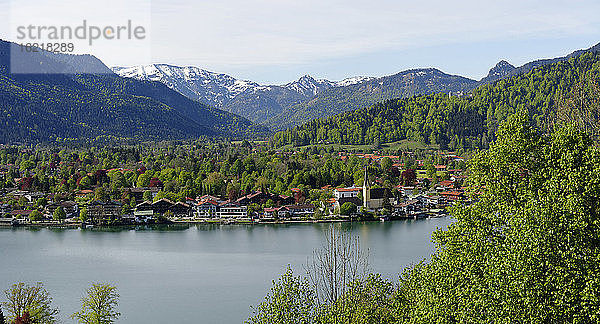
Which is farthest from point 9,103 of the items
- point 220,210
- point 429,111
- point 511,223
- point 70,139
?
point 511,223

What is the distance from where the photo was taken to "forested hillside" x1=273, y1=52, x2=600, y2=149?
76.4 metres

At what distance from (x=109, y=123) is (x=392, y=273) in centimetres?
10305

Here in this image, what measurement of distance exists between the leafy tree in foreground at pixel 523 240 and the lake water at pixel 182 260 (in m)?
8.82

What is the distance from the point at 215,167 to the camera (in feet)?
170

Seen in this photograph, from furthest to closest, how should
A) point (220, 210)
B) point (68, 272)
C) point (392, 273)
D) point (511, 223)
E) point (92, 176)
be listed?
point (92, 176), point (220, 210), point (68, 272), point (392, 273), point (511, 223)

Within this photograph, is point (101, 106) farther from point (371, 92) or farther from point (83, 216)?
point (371, 92)

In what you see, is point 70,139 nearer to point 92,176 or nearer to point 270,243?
point 92,176

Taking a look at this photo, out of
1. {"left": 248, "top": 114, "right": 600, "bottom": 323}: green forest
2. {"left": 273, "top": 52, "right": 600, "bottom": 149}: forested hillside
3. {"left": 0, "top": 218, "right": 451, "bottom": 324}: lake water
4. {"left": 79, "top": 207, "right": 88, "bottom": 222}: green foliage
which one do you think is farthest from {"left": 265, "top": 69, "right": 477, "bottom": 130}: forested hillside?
{"left": 248, "top": 114, "right": 600, "bottom": 323}: green forest

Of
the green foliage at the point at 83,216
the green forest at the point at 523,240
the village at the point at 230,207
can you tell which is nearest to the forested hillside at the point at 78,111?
the village at the point at 230,207

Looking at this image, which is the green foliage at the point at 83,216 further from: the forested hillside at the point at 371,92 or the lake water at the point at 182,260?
the forested hillside at the point at 371,92

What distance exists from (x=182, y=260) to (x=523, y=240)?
18.6 m

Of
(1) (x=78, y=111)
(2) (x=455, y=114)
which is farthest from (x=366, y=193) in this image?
(1) (x=78, y=111)

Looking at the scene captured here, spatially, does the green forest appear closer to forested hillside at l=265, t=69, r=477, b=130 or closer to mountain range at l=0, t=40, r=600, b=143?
mountain range at l=0, t=40, r=600, b=143

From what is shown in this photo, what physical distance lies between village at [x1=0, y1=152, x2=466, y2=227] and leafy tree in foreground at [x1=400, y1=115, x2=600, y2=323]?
2847 cm
